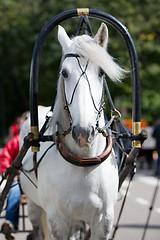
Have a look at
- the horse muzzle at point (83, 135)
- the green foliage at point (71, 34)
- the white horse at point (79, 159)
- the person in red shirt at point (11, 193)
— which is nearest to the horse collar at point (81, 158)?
the white horse at point (79, 159)

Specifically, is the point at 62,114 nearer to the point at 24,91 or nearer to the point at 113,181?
the point at 113,181

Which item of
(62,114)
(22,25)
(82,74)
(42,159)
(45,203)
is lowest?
(45,203)

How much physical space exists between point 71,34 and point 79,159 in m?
13.0

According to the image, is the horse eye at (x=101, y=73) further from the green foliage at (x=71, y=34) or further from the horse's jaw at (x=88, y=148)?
the green foliage at (x=71, y=34)

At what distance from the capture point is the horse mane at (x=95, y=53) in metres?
3.42

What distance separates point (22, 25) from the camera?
71.3 feet

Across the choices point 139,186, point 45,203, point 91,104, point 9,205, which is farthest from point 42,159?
point 139,186

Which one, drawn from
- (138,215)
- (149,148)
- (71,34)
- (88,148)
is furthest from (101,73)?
(149,148)

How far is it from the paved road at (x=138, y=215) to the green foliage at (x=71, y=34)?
4330 mm

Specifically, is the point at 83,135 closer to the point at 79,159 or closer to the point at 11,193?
the point at 79,159

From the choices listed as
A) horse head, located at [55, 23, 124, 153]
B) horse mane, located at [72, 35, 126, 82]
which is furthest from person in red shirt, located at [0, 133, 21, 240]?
horse mane, located at [72, 35, 126, 82]

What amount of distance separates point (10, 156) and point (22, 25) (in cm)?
1683

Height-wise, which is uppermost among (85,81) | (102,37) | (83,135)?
(102,37)

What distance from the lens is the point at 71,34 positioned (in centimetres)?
1603
